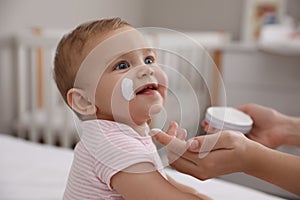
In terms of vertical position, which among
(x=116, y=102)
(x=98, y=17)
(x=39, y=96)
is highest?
(x=116, y=102)

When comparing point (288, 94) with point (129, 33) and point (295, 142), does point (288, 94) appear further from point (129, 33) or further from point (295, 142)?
point (129, 33)

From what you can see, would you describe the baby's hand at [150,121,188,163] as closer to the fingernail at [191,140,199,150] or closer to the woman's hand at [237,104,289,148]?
the fingernail at [191,140,199,150]

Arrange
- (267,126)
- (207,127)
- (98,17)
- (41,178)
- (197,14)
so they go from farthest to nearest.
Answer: (197,14) < (98,17) < (41,178) < (267,126) < (207,127)

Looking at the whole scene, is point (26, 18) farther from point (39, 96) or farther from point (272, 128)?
point (272, 128)

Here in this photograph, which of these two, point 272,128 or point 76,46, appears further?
point 272,128

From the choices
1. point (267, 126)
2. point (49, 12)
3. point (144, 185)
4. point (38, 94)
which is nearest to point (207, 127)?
point (144, 185)

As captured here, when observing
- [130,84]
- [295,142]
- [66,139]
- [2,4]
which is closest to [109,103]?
[130,84]

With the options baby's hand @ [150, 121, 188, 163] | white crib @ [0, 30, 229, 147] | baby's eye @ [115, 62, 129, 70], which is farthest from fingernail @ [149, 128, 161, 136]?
white crib @ [0, 30, 229, 147]

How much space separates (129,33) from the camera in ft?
1.91

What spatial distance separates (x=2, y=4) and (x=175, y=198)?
5.69 feet

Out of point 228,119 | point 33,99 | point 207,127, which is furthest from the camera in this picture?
point 33,99

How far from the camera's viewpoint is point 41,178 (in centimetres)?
105

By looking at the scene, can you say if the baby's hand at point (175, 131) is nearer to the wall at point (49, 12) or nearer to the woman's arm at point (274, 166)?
the woman's arm at point (274, 166)

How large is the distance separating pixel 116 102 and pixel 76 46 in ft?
0.34
